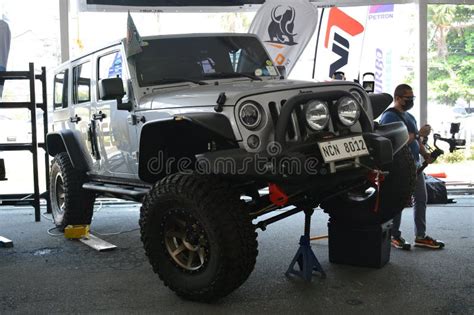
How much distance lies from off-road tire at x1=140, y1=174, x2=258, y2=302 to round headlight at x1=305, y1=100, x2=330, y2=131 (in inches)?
26.2

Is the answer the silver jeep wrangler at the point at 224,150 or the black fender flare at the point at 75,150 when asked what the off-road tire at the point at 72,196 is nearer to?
the black fender flare at the point at 75,150

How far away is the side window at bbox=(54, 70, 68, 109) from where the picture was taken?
6027 millimetres

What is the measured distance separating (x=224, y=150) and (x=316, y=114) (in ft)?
2.11

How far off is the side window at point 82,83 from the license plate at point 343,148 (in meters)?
2.87

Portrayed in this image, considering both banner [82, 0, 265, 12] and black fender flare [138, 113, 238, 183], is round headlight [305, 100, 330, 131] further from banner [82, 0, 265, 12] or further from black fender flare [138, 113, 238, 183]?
banner [82, 0, 265, 12]

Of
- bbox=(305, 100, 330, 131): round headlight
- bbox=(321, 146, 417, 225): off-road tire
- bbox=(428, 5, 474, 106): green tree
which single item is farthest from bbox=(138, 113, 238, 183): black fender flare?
bbox=(428, 5, 474, 106): green tree

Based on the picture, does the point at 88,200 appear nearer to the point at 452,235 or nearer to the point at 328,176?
the point at 328,176

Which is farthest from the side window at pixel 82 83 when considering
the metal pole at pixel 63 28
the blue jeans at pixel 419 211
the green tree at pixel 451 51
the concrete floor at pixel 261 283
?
the green tree at pixel 451 51

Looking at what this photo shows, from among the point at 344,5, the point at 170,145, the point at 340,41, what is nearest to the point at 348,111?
the point at 170,145

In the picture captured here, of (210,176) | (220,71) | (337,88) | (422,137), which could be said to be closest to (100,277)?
(210,176)

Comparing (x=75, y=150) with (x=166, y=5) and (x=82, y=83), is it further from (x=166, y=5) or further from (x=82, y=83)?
(x=166, y=5)

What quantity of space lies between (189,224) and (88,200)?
105 inches

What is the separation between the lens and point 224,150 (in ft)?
11.1

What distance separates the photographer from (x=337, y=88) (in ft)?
12.6
